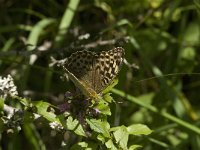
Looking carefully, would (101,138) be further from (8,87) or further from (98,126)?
(8,87)

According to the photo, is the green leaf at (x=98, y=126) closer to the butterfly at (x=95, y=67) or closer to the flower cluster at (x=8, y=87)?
the butterfly at (x=95, y=67)

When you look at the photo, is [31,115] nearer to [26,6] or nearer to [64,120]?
[64,120]

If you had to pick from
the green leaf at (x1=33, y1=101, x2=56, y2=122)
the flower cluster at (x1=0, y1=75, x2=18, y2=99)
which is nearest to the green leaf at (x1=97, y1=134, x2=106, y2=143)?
the green leaf at (x1=33, y1=101, x2=56, y2=122)

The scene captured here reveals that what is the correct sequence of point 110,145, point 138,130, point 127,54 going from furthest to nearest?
point 127,54 < point 138,130 < point 110,145

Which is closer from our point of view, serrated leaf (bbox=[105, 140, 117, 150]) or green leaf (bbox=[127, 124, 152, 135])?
serrated leaf (bbox=[105, 140, 117, 150])

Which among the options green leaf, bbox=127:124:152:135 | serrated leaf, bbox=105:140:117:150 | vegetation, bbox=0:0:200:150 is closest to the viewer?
serrated leaf, bbox=105:140:117:150

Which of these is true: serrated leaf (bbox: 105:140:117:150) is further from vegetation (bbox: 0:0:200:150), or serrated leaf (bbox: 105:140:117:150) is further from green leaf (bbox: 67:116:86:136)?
vegetation (bbox: 0:0:200:150)

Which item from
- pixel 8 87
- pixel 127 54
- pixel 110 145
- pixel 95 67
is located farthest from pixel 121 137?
pixel 127 54

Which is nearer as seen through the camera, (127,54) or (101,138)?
(101,138)
